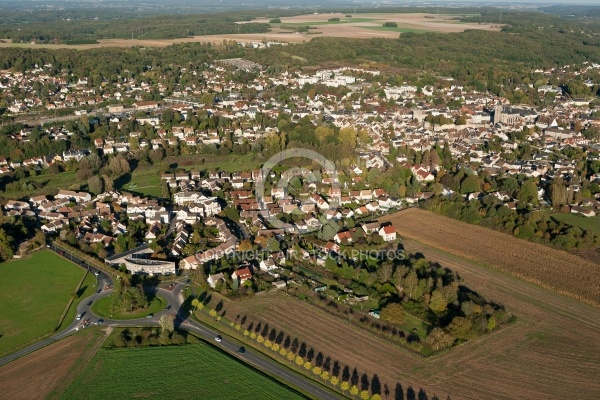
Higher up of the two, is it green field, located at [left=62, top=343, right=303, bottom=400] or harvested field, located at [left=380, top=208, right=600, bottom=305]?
harvested field, located at [left=380, top=208, right=600, bottom=305]

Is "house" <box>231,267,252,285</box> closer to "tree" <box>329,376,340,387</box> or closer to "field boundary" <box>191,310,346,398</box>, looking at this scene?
"field boundary" <box>191,310,346,398</box>

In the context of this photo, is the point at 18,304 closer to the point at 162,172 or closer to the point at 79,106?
the point at 162,172

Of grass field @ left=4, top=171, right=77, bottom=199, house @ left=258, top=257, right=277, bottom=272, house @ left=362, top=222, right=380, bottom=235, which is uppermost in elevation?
grass field @ left=4, top=171, right=77, bottom=199

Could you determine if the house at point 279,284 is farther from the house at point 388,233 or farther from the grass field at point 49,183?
the grass field at point 49,183

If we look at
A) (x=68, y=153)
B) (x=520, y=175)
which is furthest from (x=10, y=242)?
(x=520, y=175)

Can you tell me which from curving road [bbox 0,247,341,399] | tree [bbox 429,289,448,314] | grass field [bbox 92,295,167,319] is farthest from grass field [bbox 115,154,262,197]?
tree [bbox 429,289,448,314]

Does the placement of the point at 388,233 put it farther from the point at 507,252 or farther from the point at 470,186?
the point at 470,186
